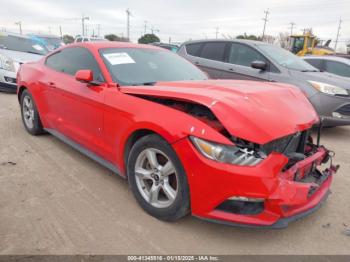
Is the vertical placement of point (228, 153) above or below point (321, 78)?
below

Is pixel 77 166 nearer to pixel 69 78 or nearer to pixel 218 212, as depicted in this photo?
pixel 69 78

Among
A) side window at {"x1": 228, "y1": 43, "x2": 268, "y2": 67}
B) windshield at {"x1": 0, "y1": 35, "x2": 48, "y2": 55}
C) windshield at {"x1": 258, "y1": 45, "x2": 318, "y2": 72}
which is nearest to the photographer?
windshield at {"x1": 258, "y1": 45, "x2": 318, "y2": 72}

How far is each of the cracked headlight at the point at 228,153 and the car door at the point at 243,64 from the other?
399cm

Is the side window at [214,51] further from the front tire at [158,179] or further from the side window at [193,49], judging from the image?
the front tire at [158,179]

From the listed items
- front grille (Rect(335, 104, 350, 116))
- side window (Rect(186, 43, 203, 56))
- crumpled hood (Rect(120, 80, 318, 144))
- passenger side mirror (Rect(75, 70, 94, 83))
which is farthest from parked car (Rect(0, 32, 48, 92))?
front grille (Rect(335, 104, 350, 116))

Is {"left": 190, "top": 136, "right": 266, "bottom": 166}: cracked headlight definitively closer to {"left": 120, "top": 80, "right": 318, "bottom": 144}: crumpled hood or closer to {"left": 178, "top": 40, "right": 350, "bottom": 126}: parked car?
{"left": 120, "top": 80, "right": 318, "bottom": 144}: crumpled hood

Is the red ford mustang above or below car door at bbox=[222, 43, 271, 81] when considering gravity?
below

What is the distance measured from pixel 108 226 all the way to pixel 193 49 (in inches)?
225

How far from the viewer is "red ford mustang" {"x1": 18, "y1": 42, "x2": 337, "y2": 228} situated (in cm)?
223

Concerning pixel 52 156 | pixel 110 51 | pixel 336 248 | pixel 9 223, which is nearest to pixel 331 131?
pixel 336 248

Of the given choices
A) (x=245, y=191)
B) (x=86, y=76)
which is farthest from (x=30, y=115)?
(x=245, y=191)

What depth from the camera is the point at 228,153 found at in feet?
7.30

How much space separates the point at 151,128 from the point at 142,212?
80 centimetres

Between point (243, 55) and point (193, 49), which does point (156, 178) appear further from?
point (193, 49)
